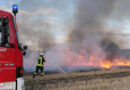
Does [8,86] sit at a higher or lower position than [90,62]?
higher

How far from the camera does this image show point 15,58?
4.62 metres

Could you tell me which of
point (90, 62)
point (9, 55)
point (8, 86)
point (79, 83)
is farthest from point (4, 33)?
point (90, 62)

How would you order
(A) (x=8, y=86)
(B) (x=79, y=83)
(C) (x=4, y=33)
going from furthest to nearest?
1. (B) (x=79, y=83)
2. (A) (x=8, y=86)
3. (C) (x=4, y=33)

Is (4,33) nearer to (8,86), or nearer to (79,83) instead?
(8,86)

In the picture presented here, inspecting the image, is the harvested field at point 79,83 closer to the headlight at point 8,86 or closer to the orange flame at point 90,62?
the headlight at point 8,86

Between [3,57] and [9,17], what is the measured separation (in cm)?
104

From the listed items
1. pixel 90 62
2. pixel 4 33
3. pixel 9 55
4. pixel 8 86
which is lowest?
pixel 90 62

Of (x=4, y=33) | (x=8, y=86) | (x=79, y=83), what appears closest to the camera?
(x=4, y=33)

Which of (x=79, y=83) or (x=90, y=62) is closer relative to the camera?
(x=79, y=83)

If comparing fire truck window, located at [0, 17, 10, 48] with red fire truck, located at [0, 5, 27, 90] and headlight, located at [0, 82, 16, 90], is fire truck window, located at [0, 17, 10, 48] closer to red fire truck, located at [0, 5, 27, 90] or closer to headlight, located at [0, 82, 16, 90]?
red fire truck, located at [0, 5, 27, 90]

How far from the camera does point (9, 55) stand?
4508 millimetres

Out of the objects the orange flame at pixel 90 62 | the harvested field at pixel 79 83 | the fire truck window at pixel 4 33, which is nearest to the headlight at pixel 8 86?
the fire truck window at pixel 4 33

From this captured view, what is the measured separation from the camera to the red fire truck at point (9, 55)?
172 inches

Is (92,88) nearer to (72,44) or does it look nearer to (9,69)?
(9,69)
